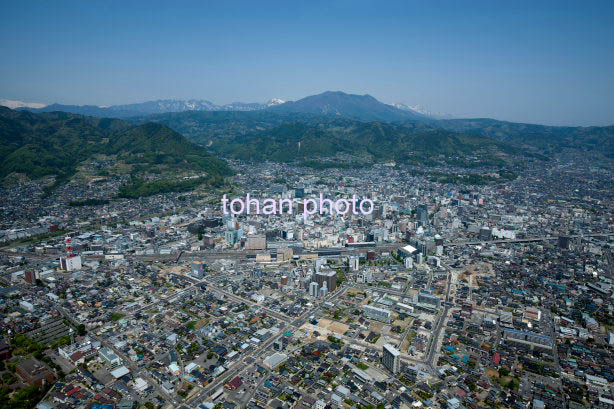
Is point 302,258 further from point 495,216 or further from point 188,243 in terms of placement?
point 495,216

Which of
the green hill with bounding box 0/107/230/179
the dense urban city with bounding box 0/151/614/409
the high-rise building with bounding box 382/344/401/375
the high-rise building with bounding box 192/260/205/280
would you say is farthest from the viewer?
the green hill with bounding box 0/107/230/179

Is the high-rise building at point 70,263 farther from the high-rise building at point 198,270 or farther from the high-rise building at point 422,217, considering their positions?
→ the high-rise building at point 422,217

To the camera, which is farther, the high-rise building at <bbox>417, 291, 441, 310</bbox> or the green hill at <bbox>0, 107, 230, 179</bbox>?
the green hill at <bbox>0, 107, 230, 179</bbox>

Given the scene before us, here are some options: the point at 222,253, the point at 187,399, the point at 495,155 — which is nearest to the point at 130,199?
the point at 222,253

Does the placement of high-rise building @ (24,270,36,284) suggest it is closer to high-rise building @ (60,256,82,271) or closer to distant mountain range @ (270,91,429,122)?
high-rise building @ (60,256,82,271)

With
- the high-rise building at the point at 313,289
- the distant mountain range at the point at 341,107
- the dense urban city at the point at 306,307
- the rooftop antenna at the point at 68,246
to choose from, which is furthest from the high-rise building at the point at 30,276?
the distant mountain range at the point at 341,107

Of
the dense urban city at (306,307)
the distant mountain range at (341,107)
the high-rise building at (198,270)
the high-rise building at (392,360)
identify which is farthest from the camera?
the distant mountain range at (341,107)

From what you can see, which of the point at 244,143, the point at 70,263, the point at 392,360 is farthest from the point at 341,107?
the point at 392,360

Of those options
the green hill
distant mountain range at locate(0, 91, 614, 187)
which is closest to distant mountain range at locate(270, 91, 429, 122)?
distant mountain range at locate(0, 91, 614, 187)

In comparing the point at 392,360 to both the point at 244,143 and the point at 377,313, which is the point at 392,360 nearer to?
the point at 377,313

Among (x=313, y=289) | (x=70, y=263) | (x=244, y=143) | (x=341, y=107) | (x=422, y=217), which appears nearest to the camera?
(x=313, y=289)
